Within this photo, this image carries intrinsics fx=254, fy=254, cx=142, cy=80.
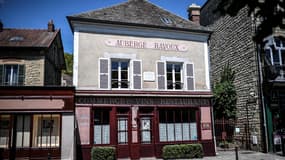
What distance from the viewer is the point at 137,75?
1268 cm

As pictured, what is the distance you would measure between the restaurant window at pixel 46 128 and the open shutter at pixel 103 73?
247 cm

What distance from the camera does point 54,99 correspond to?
1099 cm

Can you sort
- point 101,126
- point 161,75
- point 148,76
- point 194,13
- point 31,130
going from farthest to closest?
point 194,13
point 161,75
point 148,76
point 101,126
point 31,130

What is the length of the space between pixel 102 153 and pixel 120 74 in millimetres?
3859

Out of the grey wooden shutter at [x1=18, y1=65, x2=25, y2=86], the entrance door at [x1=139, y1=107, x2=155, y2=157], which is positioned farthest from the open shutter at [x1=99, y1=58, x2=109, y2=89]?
the grey wooden shutter at [x1=18, y1=65, x2=25, y2=86]

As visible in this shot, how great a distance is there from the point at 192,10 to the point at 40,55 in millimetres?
10049

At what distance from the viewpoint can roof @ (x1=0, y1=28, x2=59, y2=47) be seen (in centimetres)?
1586

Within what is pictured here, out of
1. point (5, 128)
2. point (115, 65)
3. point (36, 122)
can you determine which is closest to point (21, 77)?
point (5, 128)

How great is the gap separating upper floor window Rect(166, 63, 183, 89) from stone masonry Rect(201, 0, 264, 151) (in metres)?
3.87

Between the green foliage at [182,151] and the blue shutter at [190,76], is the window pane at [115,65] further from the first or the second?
the green foliage at [182,151]

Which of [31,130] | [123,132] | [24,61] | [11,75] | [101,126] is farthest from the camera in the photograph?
[24,61]

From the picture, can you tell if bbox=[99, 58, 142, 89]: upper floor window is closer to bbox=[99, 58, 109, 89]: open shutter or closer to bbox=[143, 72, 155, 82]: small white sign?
bbox=[99, 58, 109, 89]: open shutter

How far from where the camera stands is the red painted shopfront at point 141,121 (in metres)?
11.7

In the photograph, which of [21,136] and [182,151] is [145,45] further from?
[21,136]
